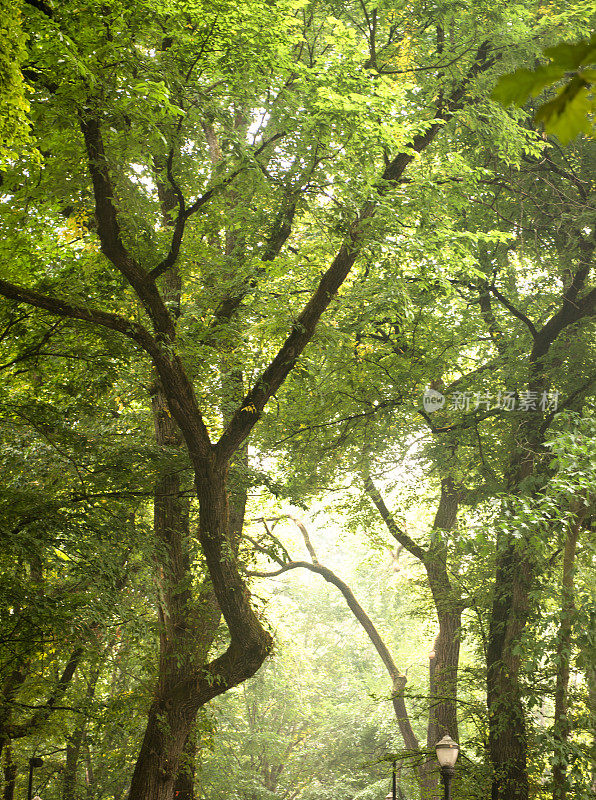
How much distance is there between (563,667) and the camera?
7090 millimetres

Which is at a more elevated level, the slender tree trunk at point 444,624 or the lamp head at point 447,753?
the slender tree trunk at point 444,624

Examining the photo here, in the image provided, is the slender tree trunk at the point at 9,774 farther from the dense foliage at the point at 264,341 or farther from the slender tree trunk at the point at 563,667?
the slender tree trunk at the point at 563,667

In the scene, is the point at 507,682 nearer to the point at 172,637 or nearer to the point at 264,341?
the point at 172,637

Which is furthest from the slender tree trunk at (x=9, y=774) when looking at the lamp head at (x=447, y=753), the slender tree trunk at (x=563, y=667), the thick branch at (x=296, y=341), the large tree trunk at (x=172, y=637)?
the slender tree trunk at (x=563, y=667)

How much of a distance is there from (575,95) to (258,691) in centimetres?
2147

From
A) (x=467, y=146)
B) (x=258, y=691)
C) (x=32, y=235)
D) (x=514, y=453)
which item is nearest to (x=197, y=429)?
(x=32, y=235)

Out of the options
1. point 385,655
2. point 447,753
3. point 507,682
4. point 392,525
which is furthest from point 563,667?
point 385,655

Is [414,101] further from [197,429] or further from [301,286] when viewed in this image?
[197,429]

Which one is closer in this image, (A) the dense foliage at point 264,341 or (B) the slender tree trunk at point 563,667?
(A) the dense foliage at point 264,341

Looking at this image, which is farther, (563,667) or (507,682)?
(507,682)

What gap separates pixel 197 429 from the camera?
6.46 metres

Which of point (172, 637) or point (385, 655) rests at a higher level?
point (385, 655)

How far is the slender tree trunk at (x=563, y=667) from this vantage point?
21.6 feet

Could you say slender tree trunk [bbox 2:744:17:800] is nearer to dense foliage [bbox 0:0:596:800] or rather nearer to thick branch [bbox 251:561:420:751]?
dense foliage [bbox 0:0:596:800]
